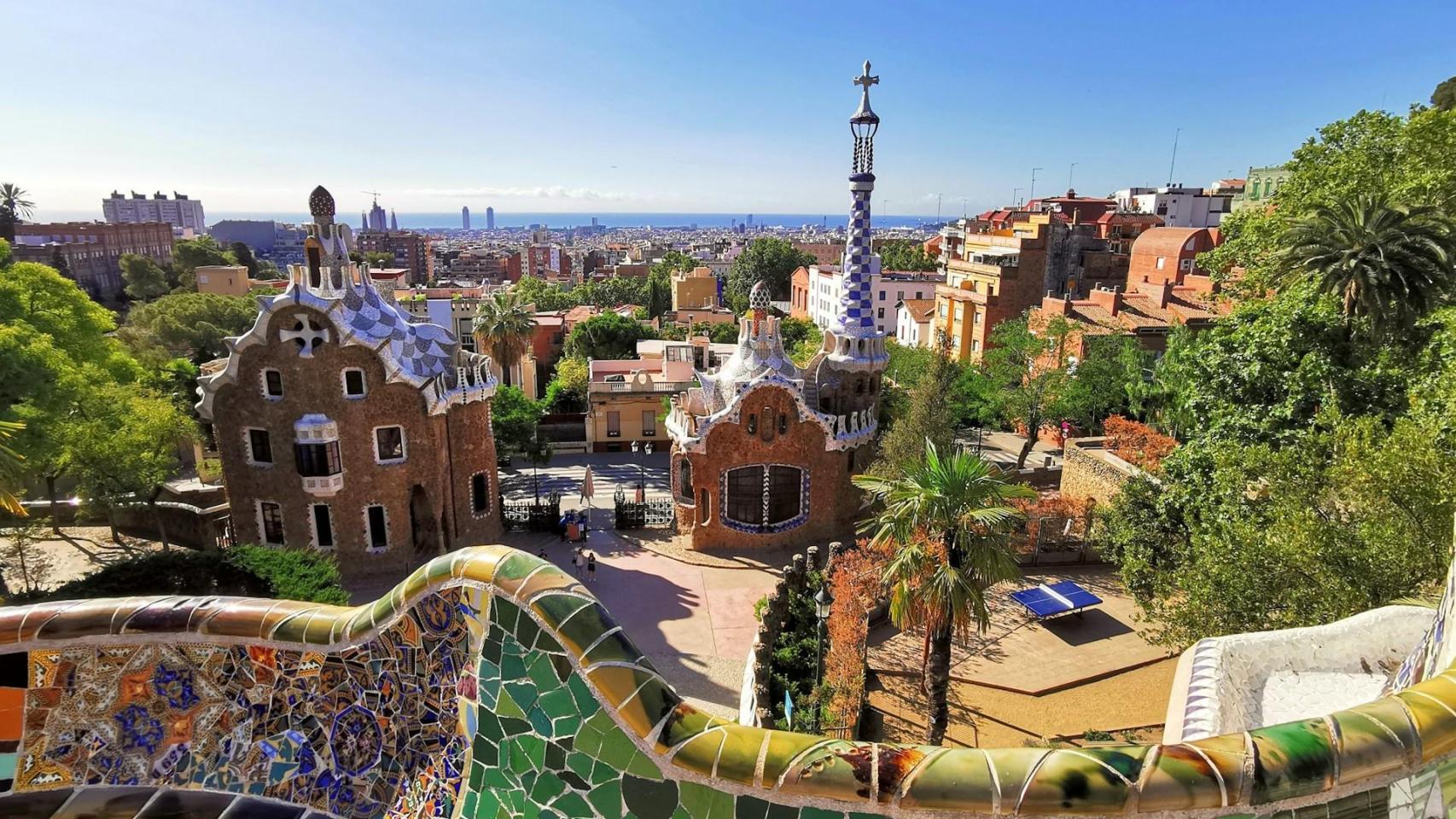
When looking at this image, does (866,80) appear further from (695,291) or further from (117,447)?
(695,291)

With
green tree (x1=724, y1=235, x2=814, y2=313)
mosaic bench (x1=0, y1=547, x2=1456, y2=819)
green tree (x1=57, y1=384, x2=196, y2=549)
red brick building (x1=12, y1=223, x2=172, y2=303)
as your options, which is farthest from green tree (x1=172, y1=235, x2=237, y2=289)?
mosaic bench (x1=0, y1=547, x2=1456, y2=819)

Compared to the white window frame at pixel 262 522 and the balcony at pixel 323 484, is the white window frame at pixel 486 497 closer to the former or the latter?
the balcony at pixel 323 484

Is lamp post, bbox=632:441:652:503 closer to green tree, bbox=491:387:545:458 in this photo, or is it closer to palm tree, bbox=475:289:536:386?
green tree, bbox=491:387:545:458

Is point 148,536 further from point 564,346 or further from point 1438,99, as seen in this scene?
point 1438,99

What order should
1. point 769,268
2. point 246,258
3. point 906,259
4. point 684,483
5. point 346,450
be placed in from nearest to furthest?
1. point 346,450
2. point 684,483
3. point 906,259
4. point 769,268
5. point 246,258

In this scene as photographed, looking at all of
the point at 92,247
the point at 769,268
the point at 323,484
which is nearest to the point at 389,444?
the point at 323,484

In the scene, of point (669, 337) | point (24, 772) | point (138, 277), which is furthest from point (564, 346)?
point (24, 772)
